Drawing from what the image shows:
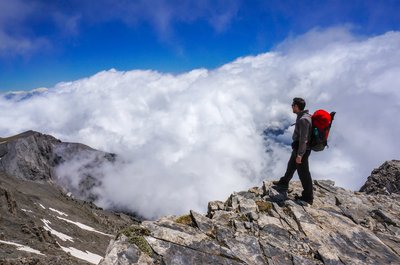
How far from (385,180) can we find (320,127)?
17384 millimetres

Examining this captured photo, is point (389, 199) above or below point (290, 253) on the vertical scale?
above

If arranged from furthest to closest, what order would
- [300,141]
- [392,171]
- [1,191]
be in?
[1,191] < [392,171] < [300,141]

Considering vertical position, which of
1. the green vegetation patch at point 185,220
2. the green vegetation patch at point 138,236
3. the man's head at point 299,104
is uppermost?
the man's head at point 299,104

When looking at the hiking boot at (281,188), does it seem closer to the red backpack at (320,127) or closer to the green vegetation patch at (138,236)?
the red backpack at (320,127)

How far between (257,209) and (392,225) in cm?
777

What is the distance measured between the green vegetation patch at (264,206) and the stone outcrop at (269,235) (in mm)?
53

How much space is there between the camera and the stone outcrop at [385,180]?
103ft

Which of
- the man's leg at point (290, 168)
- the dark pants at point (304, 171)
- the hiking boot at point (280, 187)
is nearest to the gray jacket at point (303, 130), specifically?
the dark pants at point (304, 171)

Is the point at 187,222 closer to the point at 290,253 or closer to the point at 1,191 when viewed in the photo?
the point at 290,253

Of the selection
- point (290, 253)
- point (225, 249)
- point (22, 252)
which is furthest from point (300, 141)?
point (22, 252)

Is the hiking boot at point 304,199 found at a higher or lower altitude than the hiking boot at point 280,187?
lower

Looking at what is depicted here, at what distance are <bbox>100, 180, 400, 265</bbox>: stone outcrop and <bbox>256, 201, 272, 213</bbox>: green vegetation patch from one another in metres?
0.05

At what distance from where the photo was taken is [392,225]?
20344 mm

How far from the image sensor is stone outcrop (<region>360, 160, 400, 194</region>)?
103 feet
